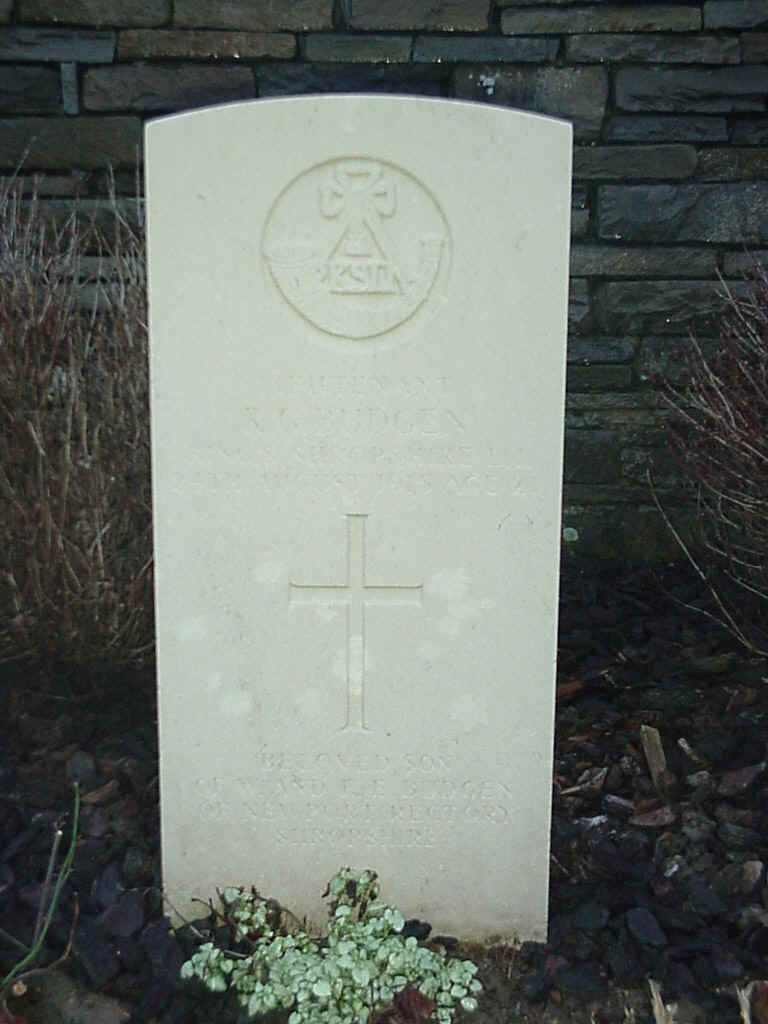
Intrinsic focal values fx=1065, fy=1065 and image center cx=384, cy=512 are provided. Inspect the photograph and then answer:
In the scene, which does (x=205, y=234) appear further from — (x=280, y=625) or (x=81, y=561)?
(x=81, y=561)

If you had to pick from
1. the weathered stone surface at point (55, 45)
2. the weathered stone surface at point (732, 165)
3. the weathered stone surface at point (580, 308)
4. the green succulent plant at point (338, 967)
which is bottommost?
the green succulent plant at point (338, 967)

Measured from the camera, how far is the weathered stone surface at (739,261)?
3.89m

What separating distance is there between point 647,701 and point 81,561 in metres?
1.68

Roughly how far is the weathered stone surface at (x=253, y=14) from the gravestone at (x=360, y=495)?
1.98 meters

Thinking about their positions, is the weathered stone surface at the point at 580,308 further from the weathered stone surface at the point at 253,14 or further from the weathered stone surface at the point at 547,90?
the weathered stone surface at the point at 253,14

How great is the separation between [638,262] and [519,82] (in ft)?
2.52

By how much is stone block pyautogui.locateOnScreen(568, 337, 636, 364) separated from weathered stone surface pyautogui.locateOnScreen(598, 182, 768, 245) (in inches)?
14.7

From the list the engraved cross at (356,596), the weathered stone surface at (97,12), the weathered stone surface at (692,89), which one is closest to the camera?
the engraved cross at (356,596)

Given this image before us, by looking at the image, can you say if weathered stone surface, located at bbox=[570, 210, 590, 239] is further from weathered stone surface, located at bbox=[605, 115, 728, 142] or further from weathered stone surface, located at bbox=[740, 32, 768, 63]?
weathered stone surface, located at bbox=[740, 32, 768, 63]

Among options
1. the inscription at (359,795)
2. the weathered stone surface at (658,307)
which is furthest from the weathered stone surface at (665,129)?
the inscription at (359,795)

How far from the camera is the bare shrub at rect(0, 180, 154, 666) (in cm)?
288

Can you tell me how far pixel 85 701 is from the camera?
313 cm

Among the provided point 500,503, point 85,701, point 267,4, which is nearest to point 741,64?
point 267,4

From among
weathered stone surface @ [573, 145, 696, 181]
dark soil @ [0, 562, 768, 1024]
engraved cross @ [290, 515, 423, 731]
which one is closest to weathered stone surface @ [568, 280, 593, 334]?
weathered stone surface @ [573, 145, 696, 181]
